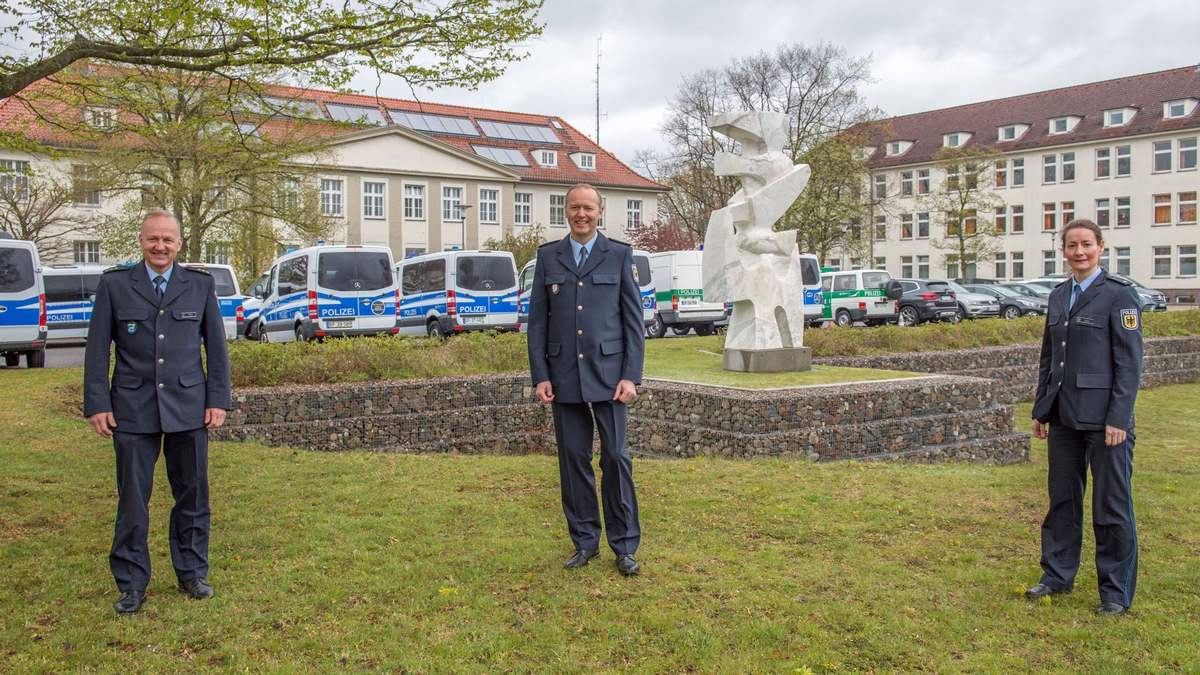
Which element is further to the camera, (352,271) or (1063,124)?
(1063,124)

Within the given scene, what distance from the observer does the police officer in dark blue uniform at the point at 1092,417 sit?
4883 millimetres

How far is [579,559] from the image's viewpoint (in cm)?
560

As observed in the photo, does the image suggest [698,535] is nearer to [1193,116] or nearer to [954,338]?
Result: [954,338]

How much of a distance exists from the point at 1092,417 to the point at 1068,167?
6129cm

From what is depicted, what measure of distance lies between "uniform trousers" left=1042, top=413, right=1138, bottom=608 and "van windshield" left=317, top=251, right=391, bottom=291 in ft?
55.6

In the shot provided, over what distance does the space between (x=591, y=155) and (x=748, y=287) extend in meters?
45.0

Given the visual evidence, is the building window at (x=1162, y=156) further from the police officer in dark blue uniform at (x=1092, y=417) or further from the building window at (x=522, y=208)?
the police officer in dark blue uniform at (x=1092, y=417)

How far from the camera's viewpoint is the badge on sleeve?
4883 millimetres

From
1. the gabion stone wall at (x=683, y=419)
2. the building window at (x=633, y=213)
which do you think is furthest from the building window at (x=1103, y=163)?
the gabion stone wall at (x=683, y=419)

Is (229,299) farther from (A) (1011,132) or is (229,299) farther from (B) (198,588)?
(A) (1011,132)

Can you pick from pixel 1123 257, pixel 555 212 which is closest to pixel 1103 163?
pixel 1123 257

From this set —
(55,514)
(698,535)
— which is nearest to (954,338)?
(698,535)

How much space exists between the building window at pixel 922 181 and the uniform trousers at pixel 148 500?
65613 millimetres

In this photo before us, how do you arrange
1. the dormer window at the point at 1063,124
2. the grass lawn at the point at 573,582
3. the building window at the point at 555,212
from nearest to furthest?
1. the grass lawn at the point at 573,582
2. the building window at the point at 555,212
3. the dormer window at the point at 1063,124
